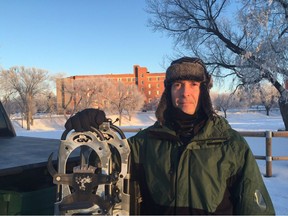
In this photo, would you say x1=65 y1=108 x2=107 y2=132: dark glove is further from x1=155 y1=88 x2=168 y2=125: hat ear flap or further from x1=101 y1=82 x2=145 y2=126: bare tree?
x1=101 y1=82 x2=145 y2=126: bare tree

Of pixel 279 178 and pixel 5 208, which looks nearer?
pixel 5 208

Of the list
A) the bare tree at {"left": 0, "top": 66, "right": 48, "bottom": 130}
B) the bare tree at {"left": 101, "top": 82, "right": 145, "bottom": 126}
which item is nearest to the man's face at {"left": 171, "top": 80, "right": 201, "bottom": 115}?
the bare tree at {"left": 0, "top": 66, "right": 48, "bottom": 130}

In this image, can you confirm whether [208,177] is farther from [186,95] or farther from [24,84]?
[24,84]

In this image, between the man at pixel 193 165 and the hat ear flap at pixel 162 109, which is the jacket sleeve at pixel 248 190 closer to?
the man at pixel 193 165

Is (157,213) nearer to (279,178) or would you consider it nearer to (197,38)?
(279,178)

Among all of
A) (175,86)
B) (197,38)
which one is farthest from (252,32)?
(175,86)

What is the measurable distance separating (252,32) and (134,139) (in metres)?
13.2

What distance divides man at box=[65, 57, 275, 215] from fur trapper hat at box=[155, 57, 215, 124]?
1 centimetres

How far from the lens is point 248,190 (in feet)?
5.51

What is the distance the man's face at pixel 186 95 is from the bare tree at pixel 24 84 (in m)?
45.7

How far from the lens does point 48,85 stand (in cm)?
5291

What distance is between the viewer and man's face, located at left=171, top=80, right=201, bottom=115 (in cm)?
192

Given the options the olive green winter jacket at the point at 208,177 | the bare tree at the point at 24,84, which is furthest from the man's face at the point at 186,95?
the bare tree at the point at 24,84

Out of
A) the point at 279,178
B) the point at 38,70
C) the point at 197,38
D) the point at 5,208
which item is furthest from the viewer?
the point at 38,70
